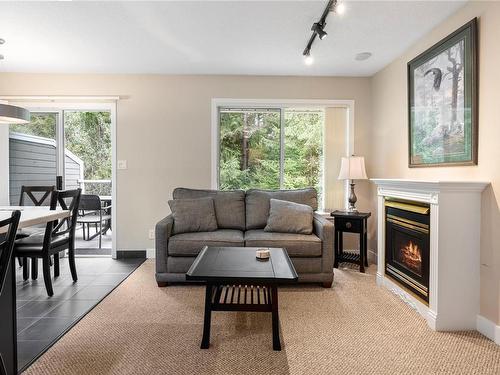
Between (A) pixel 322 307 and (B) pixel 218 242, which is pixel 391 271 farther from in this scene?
(B) pixel 218 242

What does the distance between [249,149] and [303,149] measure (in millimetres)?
759

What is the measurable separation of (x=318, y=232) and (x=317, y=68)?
2057 mm

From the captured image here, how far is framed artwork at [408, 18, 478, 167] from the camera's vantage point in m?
2.23

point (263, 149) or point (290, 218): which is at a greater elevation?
point (263, 149)

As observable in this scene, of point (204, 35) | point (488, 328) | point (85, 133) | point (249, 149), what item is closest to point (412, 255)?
point (488, 328)

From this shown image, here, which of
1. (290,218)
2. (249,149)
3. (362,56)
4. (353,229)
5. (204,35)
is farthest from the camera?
(249,149)

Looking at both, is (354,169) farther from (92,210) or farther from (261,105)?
(92,210)

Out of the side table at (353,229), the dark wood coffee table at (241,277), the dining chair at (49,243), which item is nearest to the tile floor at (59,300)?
the dining chair at (49,243)

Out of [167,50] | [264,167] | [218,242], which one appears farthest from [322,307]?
[167,50]

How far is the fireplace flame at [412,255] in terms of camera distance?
2.44 metres

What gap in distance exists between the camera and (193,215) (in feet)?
10.7

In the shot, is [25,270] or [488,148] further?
[25,270]

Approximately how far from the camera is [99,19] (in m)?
2.60

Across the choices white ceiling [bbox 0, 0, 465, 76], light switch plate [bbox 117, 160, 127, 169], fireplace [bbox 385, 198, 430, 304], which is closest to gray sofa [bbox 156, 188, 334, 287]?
fireplace [bbox 385, 198, 430, 304]
